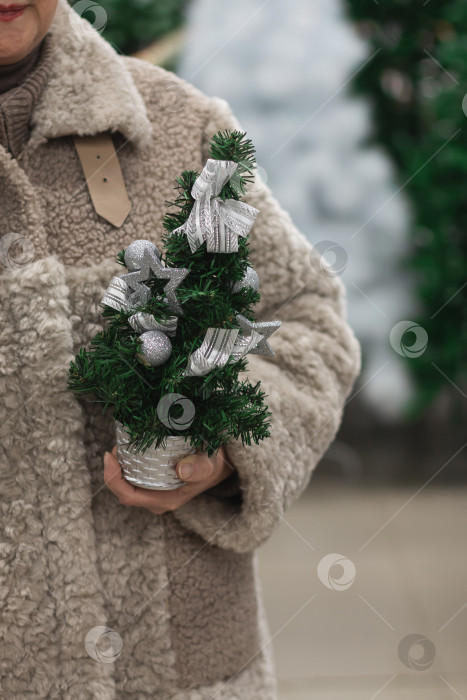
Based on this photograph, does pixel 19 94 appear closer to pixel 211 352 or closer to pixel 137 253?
pixel 137 253

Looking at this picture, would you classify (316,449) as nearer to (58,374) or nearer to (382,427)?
(58,374)

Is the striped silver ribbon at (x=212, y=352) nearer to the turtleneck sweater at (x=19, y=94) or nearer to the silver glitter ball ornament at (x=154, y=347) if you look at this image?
the silver glitter ball ornament at (x=154, y=347)

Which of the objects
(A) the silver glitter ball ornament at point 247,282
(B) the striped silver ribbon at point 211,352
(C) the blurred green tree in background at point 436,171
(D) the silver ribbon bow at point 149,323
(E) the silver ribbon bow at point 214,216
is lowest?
(C) the blurred green tree in background at point 436,171

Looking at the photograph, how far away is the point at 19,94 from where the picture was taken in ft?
3.70

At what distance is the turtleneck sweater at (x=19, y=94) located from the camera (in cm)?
112

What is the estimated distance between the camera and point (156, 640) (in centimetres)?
115

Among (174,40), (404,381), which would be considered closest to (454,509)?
(404,381)

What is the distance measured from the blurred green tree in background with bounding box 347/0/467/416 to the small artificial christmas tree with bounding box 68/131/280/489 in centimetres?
288

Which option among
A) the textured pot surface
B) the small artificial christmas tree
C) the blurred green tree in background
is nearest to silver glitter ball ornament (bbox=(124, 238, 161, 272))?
the small artificial christmas tree

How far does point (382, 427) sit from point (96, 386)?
4.13 metres

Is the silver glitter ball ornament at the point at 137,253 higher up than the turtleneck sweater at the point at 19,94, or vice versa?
the silver glitter ball ornament at the point at 137,253

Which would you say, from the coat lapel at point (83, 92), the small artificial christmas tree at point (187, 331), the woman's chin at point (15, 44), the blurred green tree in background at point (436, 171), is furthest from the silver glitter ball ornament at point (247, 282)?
the blurred green tree in background at point (436, 171)

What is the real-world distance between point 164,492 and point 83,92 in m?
0.58

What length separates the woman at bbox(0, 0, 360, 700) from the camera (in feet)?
3.57
